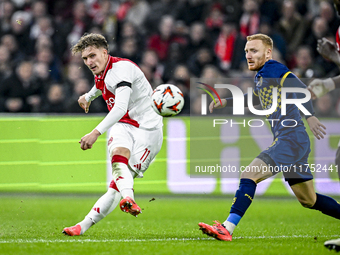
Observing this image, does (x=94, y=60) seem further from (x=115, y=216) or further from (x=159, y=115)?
(x=115, y=216)

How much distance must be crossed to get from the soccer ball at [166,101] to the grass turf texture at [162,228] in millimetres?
1239

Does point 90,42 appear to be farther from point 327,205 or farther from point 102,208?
point 327,205

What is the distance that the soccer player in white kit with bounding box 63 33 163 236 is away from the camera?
15.9ft

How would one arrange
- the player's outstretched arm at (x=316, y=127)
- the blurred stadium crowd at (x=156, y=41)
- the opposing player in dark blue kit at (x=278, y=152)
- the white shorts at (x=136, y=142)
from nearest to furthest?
the player's outstretched arm at (x=316, y=127)
the opposing player in dark blue kit at (x=278, y=152)
the white shorts at (x=136, y=142)
the blurred stadium crowd at (x=156, y=41)

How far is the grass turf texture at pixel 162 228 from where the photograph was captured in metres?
4.32

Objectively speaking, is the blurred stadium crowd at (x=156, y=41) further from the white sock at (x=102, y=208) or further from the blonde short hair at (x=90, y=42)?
the white sock at (x=102, y=208)

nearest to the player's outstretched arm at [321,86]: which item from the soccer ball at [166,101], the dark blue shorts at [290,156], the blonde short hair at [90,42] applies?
the dark blue shorts at [290,156]

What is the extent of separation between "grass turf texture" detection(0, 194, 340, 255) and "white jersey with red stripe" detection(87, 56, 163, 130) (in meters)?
1.17

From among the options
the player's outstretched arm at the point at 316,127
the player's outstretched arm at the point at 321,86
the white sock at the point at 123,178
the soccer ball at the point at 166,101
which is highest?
the player's outstretched arm at the point at 321,86

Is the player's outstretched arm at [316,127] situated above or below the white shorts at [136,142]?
above

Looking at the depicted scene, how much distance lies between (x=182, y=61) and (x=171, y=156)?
2.04 meters

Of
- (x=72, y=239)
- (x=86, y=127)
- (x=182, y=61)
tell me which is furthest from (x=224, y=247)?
(x=182, y=61)

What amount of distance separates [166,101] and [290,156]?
4.18ft

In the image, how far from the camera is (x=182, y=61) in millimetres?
9742
